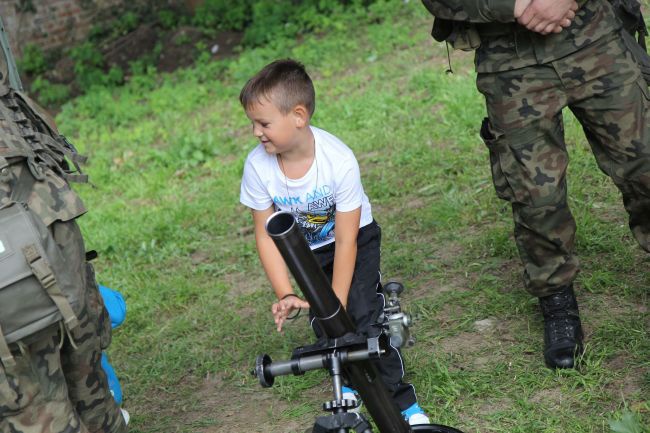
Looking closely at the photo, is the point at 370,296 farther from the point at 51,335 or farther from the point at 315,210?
the point at 51,335

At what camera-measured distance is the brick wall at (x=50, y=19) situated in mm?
11609

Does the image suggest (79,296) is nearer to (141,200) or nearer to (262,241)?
(262,241)

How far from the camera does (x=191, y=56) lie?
10898mm

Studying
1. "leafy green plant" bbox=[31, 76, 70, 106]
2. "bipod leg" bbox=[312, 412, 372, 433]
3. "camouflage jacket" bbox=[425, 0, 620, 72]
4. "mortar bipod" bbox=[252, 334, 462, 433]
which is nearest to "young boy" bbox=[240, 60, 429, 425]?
"camouflage jacket" bbox=[425, 0, 620, 72]

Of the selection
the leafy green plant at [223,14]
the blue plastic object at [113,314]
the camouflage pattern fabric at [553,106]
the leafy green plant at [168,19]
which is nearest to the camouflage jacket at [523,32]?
the camouflage pattern fabric at [553,106]

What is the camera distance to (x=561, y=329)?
348 cm

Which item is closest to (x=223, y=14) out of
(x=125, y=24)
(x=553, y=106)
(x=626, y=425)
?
(x=125, y=24)

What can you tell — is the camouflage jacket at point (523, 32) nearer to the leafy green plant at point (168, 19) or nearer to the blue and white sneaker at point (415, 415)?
the blue and white sneaker at point (415, 415)

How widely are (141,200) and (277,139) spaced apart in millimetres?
4247

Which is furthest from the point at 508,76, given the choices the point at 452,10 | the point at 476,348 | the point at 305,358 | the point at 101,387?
the point at 101,387

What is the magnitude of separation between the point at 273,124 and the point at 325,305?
3.09 feet

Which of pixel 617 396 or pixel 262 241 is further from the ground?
pixel 262 241

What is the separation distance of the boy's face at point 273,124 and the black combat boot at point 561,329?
1.36m

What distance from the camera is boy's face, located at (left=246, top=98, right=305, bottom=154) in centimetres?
290
